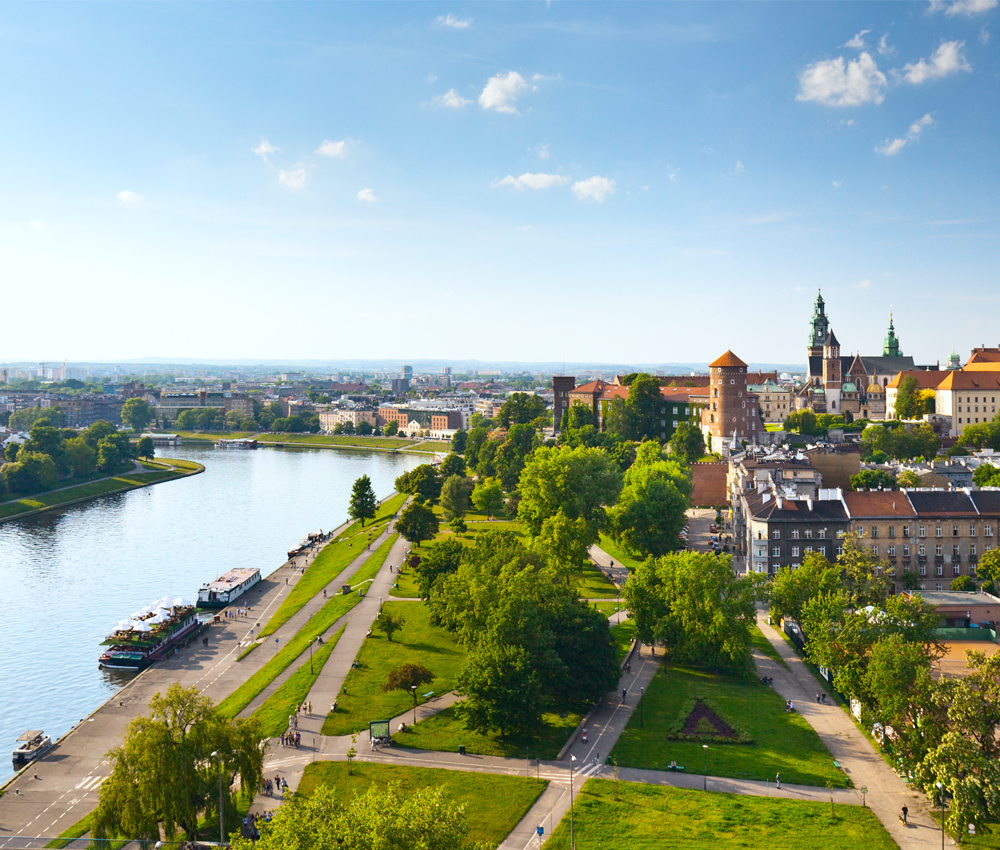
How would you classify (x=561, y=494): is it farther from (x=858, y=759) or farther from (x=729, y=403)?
(x=729, y=403)

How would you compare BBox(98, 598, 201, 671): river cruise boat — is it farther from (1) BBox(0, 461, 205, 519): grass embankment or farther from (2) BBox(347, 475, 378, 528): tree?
(1) BBox(0, 461, 205, 519): grass embankment

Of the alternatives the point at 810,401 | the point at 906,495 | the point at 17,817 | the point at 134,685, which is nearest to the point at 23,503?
the point at 134,685

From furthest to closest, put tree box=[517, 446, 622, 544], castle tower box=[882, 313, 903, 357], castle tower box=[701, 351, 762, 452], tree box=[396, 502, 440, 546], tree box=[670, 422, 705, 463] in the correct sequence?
1. castle tower box=[882, 313, 903, 357]
2. castle tower box=[701, 351, 762, 452]
3. tree box=[670, 422, 705, 463]
4. tree box=[396, 502, 440, 546]
5. tree box=[517, 446, 622, 544]

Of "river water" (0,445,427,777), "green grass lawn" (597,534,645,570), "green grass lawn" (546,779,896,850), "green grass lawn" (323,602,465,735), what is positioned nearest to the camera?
"green grass lawn" (546,779,896,850)

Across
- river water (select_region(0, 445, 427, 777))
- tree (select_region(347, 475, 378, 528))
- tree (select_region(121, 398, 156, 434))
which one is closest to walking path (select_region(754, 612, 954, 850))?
river water (select_region(0, 445, 427, 777))

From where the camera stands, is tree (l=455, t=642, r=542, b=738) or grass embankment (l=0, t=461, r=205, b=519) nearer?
tree (l=455, t=642, r=542, b=738)

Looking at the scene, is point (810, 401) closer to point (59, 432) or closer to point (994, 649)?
point (994, 649)

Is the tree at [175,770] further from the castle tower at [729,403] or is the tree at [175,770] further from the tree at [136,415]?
the tree at [136,415]
